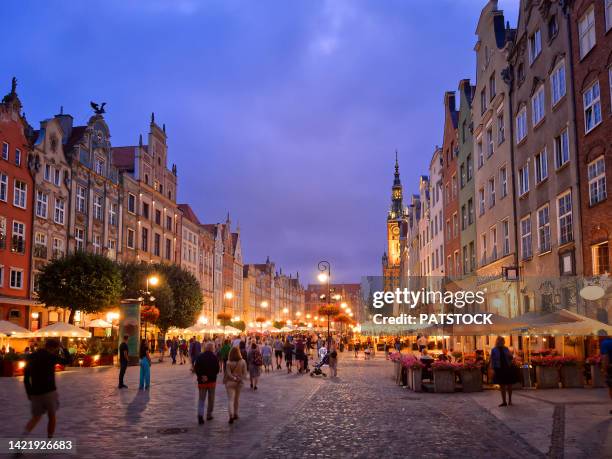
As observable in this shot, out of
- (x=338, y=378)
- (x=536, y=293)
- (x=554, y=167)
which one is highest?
(x=554, y=167)

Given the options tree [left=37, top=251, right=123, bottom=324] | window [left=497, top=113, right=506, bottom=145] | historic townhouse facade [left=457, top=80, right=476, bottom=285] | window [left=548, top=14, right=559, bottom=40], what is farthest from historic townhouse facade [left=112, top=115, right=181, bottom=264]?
window [left=548, top=14, right=559, bottom=40]

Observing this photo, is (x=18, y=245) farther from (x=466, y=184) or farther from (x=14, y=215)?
(x=466, y=184)

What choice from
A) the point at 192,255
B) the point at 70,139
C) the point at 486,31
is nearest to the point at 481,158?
the point at 486,31

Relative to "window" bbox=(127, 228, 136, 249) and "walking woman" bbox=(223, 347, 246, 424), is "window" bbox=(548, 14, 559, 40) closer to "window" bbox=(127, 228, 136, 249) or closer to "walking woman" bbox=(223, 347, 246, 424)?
"walking woman" bbox=(223, 347, 246, 424)

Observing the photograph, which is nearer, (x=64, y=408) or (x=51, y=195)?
(x=64, y=408)

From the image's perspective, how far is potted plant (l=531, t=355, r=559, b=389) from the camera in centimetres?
2080

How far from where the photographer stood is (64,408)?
1636 cm

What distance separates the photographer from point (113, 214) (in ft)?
179

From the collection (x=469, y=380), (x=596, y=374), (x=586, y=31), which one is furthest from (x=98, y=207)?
(x=596, y=374)

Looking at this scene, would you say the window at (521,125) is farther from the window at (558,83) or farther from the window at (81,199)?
the window at (81,199)

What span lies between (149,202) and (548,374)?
47179mm

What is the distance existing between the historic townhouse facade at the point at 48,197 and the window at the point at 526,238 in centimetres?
2770

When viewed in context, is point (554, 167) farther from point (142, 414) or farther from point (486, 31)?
point (142, 414)

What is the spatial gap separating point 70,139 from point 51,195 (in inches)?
284
